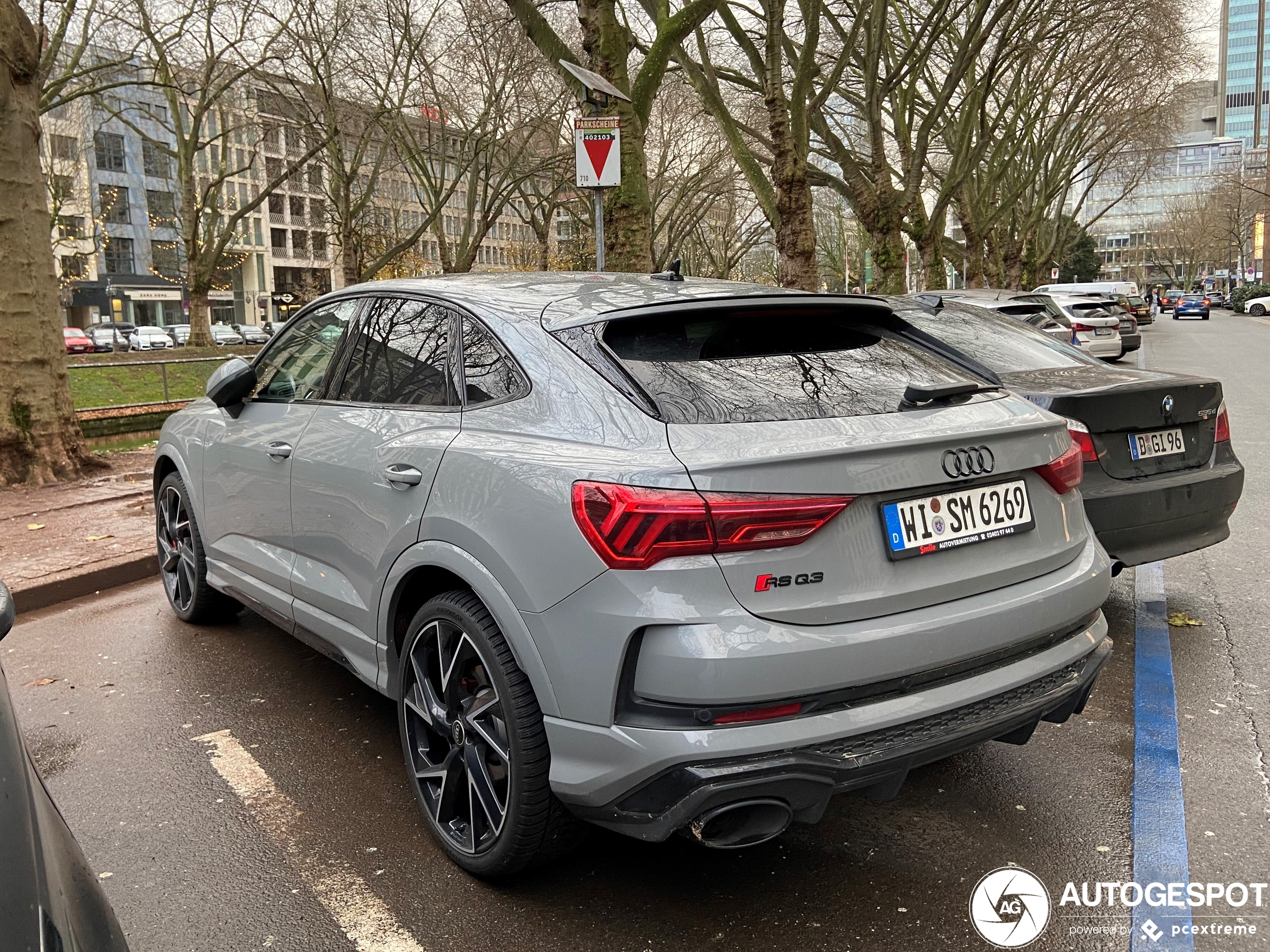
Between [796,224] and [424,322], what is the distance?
1438 cm

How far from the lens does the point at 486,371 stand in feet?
10.2

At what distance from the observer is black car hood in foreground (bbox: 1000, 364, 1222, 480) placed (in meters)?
4.54

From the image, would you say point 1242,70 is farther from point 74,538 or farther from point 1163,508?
point 74,538

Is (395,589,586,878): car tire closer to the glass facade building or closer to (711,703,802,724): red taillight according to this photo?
(711,703,802,724): red taillight

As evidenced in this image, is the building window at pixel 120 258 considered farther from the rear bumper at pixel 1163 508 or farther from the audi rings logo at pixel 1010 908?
the audi rings logo at pixel 1010 908

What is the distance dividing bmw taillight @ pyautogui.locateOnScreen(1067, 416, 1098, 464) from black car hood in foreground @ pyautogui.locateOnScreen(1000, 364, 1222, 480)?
0.15 feet

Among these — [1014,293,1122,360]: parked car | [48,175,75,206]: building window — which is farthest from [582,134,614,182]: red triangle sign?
[48,175,75,206]: building window

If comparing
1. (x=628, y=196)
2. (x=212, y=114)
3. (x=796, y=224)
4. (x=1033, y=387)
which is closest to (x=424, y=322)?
(x=1033, y=387)

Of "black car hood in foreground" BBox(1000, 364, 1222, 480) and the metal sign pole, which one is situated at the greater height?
the metal sign pole

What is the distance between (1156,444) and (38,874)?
4.71 meters

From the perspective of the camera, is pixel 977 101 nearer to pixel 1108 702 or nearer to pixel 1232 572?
pixel 1232 572

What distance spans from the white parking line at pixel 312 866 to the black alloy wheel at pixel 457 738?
28 cm

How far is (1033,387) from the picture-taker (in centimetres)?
467

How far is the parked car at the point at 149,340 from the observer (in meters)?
54.6
